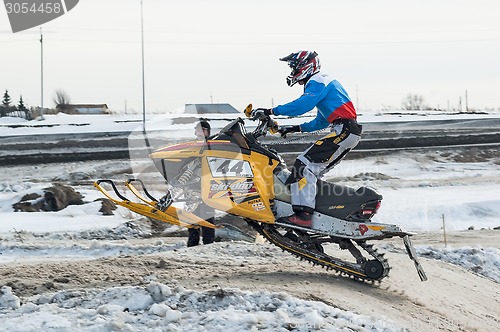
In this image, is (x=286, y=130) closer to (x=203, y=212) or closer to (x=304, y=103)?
(x=304, y=103)

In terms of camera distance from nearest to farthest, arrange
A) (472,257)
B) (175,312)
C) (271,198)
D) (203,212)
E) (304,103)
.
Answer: (175,312)
(304,103)
(271,198)
(203,212)
(472,257)

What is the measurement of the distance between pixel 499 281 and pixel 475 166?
1399 centimetres

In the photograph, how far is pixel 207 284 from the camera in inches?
268

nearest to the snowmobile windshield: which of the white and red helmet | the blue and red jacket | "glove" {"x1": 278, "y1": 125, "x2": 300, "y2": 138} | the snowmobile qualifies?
the snowmobile

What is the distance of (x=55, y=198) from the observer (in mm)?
15758

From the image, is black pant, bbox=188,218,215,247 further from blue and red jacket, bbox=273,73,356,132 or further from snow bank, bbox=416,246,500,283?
snow bank, bbox=416,246,500,283

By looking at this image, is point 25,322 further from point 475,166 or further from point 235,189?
point 475,166

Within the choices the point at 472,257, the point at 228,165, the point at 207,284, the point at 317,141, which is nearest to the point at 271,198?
the point at 228,165

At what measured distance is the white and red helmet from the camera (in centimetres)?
818

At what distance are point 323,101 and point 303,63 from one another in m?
0.49

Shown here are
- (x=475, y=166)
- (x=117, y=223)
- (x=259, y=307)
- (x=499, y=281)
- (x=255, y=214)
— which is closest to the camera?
(x=259, y=307)

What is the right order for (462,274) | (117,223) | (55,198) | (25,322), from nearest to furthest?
(25,322), (462,274), (117,223), (55,198)

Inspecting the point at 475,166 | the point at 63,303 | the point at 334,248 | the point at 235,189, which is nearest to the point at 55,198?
the point at 334,248

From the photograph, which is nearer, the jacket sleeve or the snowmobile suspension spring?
the jacket sleeve
